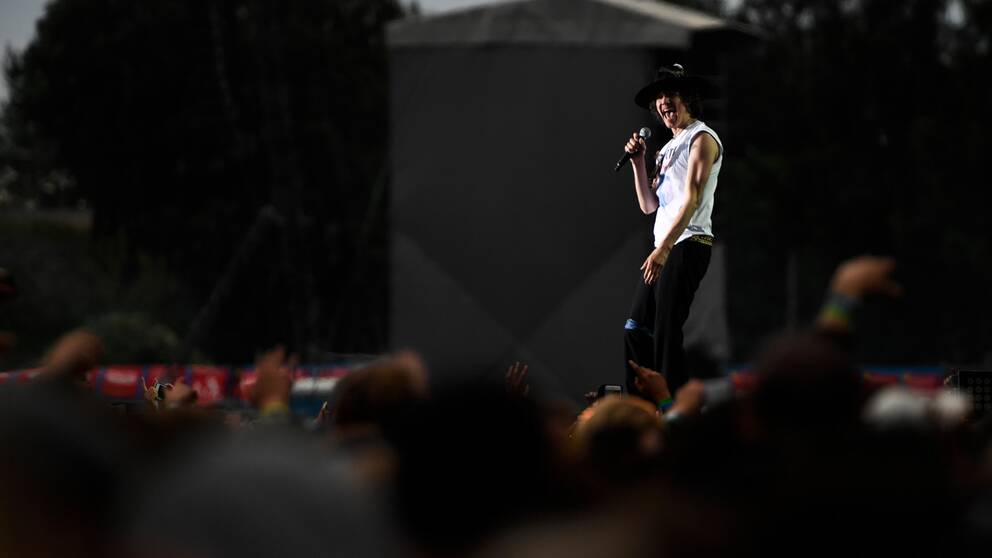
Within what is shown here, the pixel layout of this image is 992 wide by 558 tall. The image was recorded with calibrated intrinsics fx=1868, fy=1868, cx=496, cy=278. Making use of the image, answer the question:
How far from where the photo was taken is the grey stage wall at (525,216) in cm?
2347

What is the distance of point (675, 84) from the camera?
25.6 feet

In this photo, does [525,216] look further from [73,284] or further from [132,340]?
[73,284]

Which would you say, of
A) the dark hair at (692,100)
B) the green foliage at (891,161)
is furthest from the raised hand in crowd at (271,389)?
the green foliage at (891,161)

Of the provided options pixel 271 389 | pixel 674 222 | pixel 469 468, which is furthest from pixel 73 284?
pixel 469 468

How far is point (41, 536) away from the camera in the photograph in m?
2.63

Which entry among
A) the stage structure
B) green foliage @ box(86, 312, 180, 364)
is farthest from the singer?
green foliage @ box(86, 312, 180, 364)

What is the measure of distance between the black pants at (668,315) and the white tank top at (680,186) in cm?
9

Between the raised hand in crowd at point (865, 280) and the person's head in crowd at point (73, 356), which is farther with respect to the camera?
the person's head in crowd at point (73, 356)

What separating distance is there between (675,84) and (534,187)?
16.0 metres

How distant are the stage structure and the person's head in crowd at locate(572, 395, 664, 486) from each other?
59.9ft

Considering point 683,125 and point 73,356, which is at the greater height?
point 683,125

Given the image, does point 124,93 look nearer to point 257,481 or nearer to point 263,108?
point 263,108

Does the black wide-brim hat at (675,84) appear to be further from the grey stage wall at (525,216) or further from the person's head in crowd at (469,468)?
the grey stage wall at (525,216)

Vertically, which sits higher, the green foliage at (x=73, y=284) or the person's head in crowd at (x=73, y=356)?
the person's head in crowd at (x=73, y=356)
